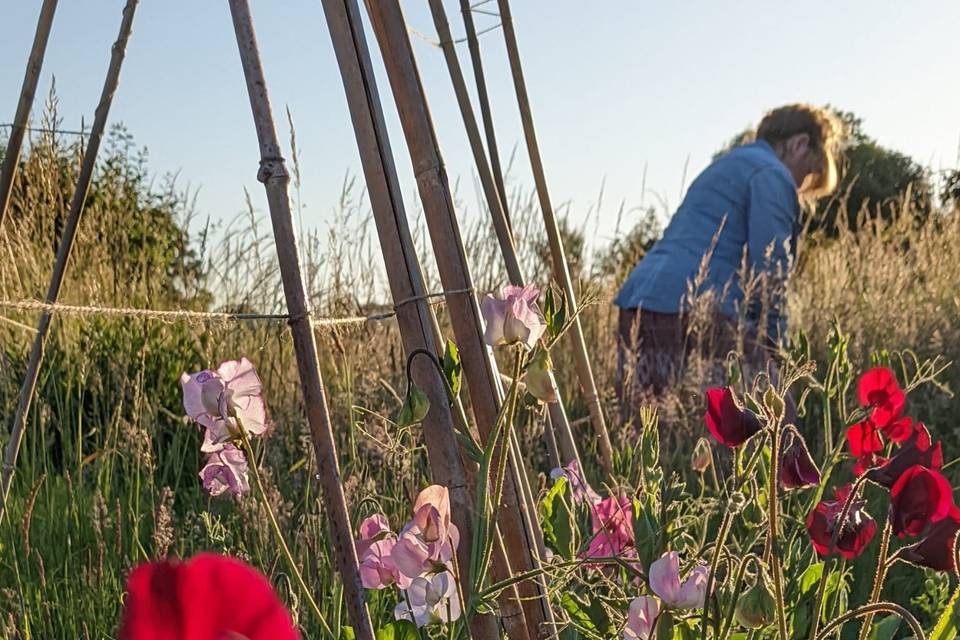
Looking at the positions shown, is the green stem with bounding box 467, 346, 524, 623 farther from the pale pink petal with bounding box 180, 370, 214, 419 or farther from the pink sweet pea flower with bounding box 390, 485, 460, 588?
the pale pink petal with bounding box 180, 370, 214, 419

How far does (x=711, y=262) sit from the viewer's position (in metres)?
3.67

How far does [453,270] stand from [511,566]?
296 millimetres

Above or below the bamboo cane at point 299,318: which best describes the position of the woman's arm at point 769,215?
above

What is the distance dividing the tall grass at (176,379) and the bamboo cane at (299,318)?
0.14 m

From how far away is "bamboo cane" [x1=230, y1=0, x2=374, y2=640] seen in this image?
0.83 meters

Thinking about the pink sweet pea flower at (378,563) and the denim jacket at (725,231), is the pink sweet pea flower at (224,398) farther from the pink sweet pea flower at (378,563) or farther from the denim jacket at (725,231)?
the denim jacket at (725,231)

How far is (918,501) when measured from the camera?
2.54 ft

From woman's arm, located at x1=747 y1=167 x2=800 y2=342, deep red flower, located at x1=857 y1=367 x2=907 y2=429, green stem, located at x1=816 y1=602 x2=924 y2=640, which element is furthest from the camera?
woman's arm, located at x1=747 y1=167 x2=800 y2=342

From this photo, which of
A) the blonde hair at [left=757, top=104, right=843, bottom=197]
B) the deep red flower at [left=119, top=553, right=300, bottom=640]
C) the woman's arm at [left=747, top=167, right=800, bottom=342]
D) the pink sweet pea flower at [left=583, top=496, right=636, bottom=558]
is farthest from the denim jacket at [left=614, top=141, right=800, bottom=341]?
the deep red flower at [left=119, top=553, right=300, bottom=640]

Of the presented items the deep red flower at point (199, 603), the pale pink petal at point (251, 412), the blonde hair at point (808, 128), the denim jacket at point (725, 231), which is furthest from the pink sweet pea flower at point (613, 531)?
the blonde hair at point (808, 128)

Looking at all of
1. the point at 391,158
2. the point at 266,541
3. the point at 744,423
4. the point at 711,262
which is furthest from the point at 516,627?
the point at 711,262

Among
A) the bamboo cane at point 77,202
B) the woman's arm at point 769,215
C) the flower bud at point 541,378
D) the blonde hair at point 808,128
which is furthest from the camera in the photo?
the blonde hair at point 808,128

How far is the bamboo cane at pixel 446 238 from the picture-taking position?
40.6 inches

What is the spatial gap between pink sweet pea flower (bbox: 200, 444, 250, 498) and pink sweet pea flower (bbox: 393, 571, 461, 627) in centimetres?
22
